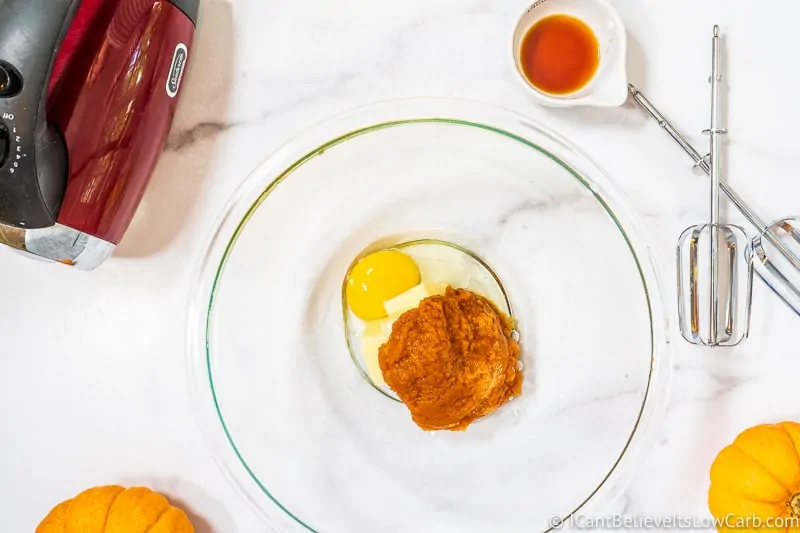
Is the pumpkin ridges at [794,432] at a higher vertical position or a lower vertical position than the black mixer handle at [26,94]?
lower

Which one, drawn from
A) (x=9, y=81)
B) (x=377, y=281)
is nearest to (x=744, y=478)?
(x=377, y=281)

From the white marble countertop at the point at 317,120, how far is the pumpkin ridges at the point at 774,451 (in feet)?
0.18

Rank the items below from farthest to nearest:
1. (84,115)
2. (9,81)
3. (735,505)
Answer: (735,505) → (84,115) → (9,81)

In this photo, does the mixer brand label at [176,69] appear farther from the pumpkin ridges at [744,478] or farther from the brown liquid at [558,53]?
the pumpkin ridges at [744,478]

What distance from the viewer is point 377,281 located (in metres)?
0.92

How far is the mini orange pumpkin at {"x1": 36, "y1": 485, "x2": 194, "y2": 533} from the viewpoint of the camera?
2.84 ft

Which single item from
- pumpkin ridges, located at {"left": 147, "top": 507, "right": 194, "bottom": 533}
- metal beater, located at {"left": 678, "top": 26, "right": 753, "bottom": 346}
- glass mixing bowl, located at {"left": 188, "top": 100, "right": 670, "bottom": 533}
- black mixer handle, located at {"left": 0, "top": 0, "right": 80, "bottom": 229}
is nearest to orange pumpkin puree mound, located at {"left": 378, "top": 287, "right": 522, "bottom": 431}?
glass mixing bowl, located at {"left": 188, "top": 100, "right": 670, "bottom": 533}

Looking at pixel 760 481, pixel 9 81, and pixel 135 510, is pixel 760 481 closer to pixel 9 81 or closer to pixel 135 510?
pixel 135 510

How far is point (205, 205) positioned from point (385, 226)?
26 cm

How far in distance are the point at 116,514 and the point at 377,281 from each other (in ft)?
1.53

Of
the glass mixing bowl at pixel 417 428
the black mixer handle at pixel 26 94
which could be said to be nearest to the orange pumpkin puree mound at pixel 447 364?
the glass mixing bowl at pixel 417 428

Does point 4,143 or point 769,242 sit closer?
point 4,143

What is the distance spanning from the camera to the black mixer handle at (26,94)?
0.64m

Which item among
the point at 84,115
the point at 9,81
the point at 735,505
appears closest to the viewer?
the point at 9,81
